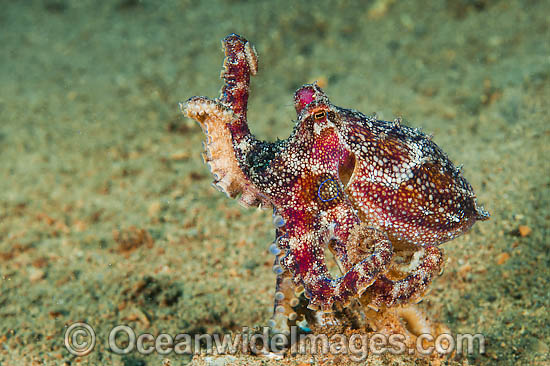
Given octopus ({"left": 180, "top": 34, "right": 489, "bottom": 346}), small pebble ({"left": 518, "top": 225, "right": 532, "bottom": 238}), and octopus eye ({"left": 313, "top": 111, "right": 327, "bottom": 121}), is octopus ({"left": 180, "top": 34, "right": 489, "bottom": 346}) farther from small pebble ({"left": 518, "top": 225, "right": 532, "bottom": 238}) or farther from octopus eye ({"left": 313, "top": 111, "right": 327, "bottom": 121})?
small pebble ({"left": 518, "top": 225, "right": 532, "bottom": 238})

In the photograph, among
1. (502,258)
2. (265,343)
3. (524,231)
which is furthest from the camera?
(524,231)

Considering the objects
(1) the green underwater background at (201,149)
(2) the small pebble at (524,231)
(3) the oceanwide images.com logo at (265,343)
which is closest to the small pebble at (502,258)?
(1) the green underwater background at (201,149)

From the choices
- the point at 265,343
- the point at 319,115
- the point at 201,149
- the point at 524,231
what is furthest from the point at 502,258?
the point at 201,149

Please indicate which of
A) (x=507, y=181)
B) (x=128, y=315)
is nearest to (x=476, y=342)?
(x=507, y=181)

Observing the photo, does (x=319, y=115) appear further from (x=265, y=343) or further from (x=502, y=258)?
(x=502, y=258)

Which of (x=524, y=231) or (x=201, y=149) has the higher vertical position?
(x=201, y=149)
